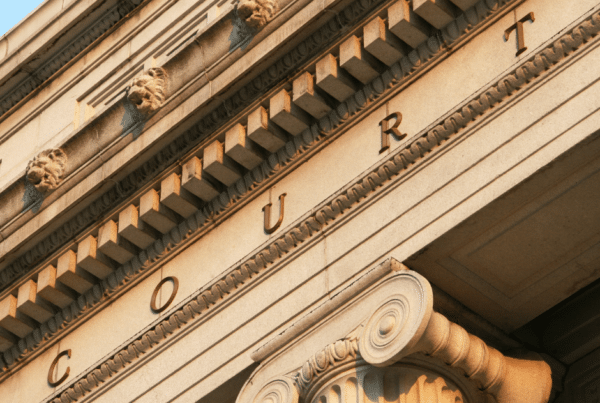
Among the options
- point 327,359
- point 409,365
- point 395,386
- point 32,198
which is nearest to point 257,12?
point 32,198

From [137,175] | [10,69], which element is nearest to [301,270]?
[137,175]

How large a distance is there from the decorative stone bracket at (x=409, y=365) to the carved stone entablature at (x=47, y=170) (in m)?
6.24

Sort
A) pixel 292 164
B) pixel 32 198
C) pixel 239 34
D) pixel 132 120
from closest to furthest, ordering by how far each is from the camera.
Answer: pixel 292 164
pixel 239 34
pixel 132 120
pixel 32 198

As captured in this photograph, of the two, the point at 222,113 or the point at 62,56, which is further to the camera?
the point at 62,56

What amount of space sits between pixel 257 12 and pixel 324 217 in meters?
3.15

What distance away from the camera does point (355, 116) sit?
16.7 m

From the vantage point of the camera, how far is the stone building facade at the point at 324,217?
1458cm

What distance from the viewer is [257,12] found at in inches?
697

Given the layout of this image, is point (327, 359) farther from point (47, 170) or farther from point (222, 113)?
point (47, 170)

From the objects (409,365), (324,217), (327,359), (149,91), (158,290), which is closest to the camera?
(409,365)

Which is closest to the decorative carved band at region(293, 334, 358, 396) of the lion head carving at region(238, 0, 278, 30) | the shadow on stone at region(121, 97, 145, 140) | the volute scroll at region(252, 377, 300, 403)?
the volute scroll at region(252, 377, 300, 403)

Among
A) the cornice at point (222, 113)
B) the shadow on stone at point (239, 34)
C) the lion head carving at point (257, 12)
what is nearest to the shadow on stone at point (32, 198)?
the cornice at point (222, 113)

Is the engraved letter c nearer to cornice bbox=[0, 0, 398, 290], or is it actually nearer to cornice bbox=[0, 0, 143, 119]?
cornice bbox=[0, 0, 398, 290]

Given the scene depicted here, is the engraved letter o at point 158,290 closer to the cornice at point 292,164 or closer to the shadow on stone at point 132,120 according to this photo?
the cornice at point 292,164
